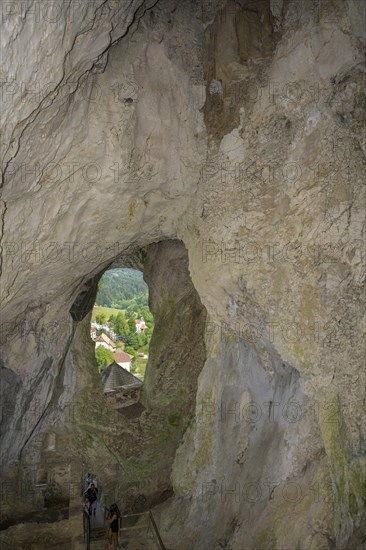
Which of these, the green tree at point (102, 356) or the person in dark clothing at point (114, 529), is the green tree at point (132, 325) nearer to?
the green tree at point (102, 356)

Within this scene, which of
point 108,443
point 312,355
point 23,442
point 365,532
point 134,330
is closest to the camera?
point 365,532

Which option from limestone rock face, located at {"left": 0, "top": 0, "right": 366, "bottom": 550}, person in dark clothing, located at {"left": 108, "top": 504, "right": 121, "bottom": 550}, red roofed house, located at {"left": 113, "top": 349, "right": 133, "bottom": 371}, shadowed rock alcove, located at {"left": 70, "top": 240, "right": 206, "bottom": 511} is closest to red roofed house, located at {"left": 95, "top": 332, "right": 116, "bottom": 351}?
red roofed house, located at {"left": 113, "top": 349, "right": 133, "bottom": 371}

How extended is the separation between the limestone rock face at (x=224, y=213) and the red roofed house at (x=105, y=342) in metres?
32.1

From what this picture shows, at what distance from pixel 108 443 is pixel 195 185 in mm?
6662

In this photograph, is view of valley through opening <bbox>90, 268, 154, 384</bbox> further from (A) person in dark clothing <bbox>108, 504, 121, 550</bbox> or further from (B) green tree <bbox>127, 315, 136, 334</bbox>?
(A) person in dark clothing <bbox>108, 504, 121, 550</bbox>

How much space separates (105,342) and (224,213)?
121ft

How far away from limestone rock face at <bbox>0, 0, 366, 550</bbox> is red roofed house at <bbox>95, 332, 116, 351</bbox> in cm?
3215

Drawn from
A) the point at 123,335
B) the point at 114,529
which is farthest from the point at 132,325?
the point at 114,529

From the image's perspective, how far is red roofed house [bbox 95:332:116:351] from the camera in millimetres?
40428

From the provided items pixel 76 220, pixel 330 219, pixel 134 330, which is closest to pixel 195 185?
pixel 76 220

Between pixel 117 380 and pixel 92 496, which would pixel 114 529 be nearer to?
pixel 92 496

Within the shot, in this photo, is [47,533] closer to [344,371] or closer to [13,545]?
[13,545]

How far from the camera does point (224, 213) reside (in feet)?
21.5

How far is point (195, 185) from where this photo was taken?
7039 millimetres
